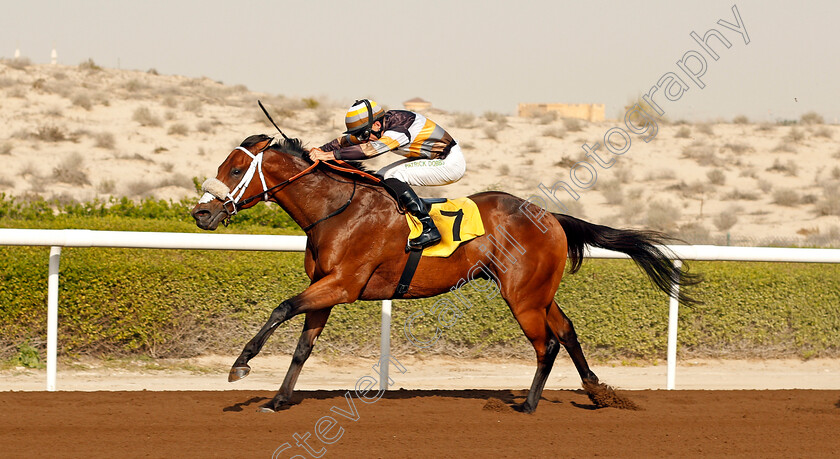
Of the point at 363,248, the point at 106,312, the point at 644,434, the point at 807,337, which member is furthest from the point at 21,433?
the point at 807,337

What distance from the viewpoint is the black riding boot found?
5.16m

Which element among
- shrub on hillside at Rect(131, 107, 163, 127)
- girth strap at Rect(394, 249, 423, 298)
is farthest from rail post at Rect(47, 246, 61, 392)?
shrub on hillside at Rect(131, 107, 163, 127)

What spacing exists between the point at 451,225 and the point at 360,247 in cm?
60

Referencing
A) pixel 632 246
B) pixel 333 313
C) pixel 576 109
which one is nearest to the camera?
pixel 632 246

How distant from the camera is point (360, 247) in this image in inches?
199

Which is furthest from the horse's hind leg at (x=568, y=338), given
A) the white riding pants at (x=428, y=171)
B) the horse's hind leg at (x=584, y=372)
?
the white riding pants at (x=428, y=171)

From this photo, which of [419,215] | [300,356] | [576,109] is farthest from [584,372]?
[576,109]

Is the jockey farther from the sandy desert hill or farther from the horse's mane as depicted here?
the sandy desert hill

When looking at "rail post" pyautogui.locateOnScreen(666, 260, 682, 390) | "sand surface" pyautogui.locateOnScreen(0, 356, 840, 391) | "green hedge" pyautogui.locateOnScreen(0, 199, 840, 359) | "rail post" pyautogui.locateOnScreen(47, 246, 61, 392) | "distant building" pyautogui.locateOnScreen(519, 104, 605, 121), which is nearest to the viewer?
"rail post" pyautogui.locateOnScreen(47, 246, 61, 392)

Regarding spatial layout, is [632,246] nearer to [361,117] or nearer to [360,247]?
[360,247]

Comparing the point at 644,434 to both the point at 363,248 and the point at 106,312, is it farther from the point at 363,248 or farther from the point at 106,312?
the point at 106,312

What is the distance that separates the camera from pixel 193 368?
702 cm

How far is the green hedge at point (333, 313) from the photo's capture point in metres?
6.77

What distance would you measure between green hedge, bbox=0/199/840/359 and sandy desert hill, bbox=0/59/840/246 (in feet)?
20.7
